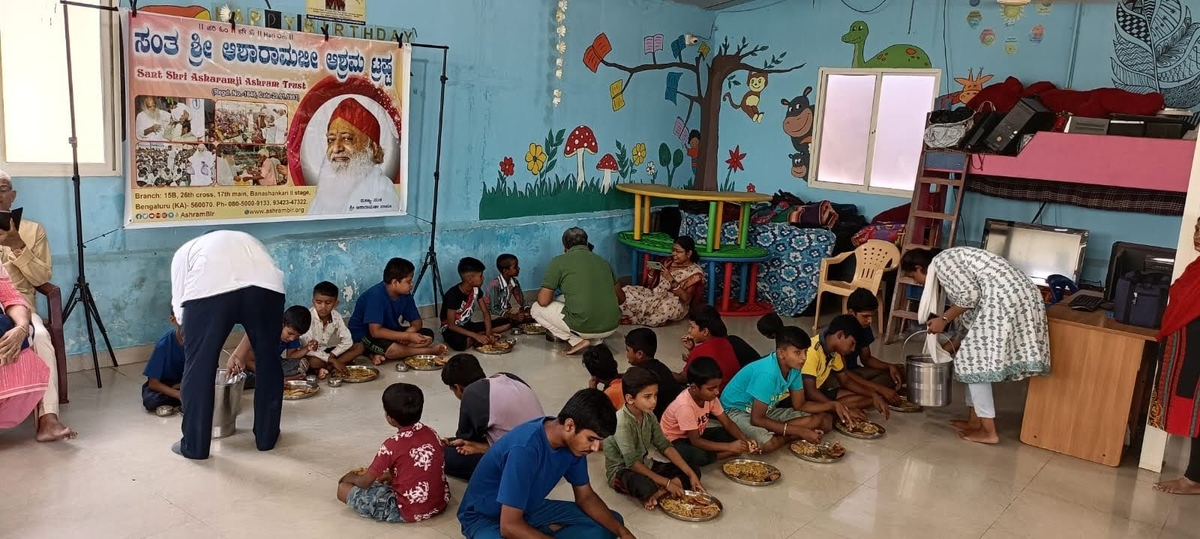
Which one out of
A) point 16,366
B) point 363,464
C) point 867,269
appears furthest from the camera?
point 867,269

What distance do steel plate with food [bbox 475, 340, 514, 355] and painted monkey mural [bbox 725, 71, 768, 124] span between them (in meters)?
4.21

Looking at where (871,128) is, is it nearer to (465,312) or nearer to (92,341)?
(465,312)

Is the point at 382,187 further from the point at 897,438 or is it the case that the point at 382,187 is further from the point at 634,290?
the point at 897,438

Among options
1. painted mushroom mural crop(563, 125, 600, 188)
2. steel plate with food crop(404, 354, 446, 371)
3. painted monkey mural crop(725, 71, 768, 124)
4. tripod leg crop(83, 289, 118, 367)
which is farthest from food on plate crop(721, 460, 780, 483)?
painted monkey mural crop(725, 71, 768, 124)

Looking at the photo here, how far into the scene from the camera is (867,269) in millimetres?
7781

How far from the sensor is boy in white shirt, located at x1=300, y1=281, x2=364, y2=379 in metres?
5.63

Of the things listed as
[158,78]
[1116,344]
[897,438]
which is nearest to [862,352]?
[897,438]

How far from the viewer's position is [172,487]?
3.94m

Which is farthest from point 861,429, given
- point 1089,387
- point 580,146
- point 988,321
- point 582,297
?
point 580,146

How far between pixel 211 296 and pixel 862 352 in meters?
3.99

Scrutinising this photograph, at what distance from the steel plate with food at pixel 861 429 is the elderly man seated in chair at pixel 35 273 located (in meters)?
4.12

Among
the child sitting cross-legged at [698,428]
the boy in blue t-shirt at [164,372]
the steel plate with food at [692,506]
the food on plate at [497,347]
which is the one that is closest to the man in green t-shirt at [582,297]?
the food on plate at [497,347]

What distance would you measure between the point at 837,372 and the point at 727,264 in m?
2.60

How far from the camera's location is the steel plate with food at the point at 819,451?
4.71 m
